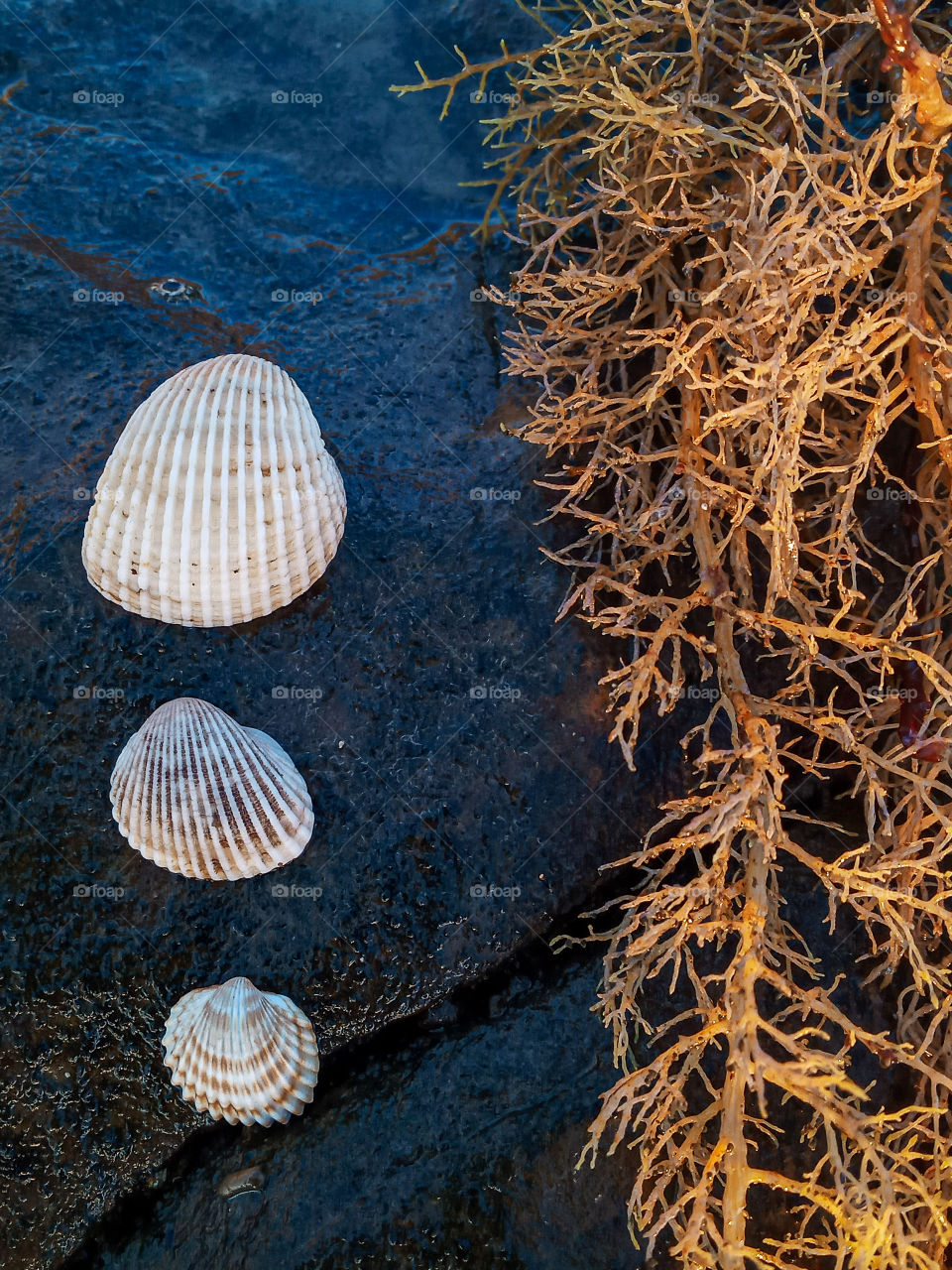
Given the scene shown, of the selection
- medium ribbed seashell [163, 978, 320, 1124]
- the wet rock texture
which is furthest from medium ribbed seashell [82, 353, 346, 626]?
medium ribbed seashell [163, 978, 320, 1124]

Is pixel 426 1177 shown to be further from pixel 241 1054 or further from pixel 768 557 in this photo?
pixel 768 557

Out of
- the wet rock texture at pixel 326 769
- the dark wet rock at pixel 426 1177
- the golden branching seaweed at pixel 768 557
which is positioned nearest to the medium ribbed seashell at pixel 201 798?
the wet rock texture at pixel 326 769

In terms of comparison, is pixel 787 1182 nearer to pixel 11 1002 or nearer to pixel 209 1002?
pixel 209 1002

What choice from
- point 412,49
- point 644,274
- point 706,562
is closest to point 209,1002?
point 706,562

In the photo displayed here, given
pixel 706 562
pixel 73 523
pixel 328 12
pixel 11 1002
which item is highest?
pixel 328 12

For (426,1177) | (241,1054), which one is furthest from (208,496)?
(426,1177)

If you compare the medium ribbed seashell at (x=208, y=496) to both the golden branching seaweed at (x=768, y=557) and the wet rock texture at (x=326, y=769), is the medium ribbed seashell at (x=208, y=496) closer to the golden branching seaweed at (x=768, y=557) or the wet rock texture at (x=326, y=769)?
the wet rock texture at (x=326, y=769)

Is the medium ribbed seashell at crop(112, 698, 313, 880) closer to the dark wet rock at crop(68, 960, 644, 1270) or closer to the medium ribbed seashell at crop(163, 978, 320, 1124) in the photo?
the medium ribbed seashell at crop(163, 978, 320, 1124)
